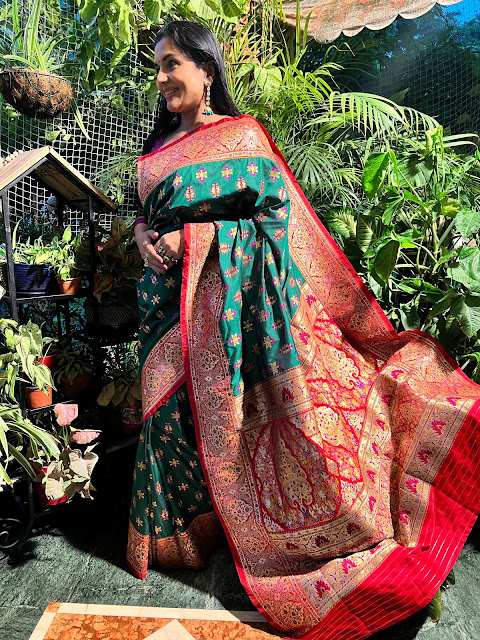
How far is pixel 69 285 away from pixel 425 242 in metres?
1.55

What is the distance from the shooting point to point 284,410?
5.41 feet

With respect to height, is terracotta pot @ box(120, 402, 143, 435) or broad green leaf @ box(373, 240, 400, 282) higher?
broad green leaf @ box(373, 240, 400, 282)

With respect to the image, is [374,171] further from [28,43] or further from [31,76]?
[28,43]

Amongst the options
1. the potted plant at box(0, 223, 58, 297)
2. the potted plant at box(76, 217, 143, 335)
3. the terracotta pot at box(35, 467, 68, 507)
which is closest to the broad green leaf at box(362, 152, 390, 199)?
the potted plant at box(76, 217, 143, 335)

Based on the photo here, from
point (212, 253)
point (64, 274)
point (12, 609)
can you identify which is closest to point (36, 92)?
point (64, 274)

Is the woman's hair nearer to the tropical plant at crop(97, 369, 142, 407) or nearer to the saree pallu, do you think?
the saree pallu

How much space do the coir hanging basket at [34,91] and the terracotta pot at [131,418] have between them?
1571mm

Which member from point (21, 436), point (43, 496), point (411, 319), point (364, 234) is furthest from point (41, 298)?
point (411, 319)

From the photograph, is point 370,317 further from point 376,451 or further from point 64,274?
point 64,274

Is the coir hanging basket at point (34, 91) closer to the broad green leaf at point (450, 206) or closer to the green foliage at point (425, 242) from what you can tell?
the green foliage at point (425, 242)

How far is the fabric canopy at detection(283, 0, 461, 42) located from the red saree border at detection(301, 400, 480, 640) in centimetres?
305

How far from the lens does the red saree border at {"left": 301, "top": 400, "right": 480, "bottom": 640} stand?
142 centimetres

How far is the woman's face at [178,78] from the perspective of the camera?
174 cm

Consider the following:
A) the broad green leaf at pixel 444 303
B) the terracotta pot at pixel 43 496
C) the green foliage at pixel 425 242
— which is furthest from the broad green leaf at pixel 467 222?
the terracotta pot at pixel 43 496
